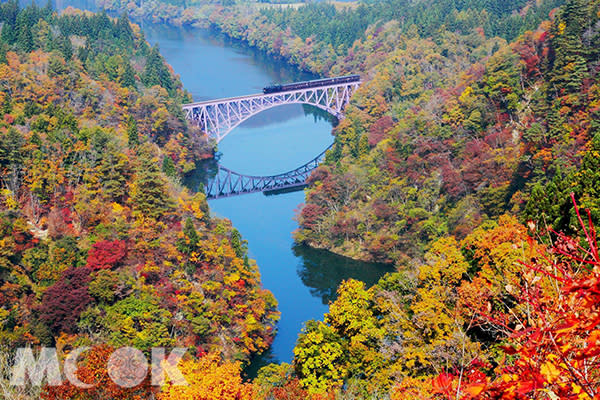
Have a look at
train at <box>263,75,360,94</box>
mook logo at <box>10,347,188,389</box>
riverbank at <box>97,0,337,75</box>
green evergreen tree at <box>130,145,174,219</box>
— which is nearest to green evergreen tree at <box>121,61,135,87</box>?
train at <box>263,75,360,94</box>

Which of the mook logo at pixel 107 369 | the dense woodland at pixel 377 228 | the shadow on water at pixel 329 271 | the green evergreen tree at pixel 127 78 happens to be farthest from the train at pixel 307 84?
the mook logo at pixel 107 369

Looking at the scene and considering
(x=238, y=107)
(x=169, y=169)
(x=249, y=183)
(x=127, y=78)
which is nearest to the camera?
(x=169, y=169)

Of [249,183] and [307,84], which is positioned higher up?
[307,84]

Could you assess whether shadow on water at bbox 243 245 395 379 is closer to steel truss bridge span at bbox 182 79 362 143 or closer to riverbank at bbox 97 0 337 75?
steel truss bridge span at bbox 182 79 362 143

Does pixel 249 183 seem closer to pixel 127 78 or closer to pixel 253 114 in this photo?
pixel 253 114

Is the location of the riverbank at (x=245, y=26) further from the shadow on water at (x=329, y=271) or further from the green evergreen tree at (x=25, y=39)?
the shadow on water at (x=329, y=271)

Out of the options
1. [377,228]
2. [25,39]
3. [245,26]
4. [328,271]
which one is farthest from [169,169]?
[245,26]
